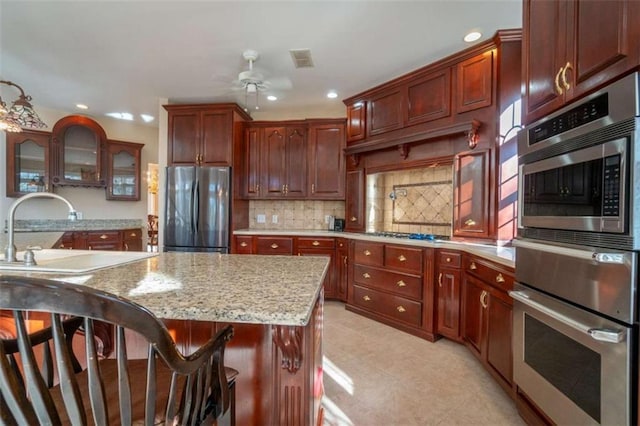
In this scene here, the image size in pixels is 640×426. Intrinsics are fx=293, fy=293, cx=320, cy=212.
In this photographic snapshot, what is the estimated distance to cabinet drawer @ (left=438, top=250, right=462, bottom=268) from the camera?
8.17 feet

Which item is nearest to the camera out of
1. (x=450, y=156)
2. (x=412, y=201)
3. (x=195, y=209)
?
(x=450, y=156)

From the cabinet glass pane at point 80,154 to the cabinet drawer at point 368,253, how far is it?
13.8 ft

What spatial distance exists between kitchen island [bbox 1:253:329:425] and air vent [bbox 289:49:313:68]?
Result: 2.30 meters

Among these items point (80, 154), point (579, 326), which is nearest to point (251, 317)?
point (579, 326)

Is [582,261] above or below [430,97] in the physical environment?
below

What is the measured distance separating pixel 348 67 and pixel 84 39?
7.99 ft

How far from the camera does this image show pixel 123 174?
15.9 ft

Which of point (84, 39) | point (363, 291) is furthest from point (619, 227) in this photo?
point (84, 39)

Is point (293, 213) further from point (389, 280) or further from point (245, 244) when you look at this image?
point (389, 280)

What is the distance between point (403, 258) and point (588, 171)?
1.85 metres

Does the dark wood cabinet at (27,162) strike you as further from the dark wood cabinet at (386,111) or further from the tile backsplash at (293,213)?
the dark wood cabinet at (386,111)

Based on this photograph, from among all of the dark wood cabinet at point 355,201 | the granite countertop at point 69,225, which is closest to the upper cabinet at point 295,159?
the dark wood cabinet at point 355,201

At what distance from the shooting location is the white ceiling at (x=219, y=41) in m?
2.20

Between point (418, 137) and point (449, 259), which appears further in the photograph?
point (418, 137)
